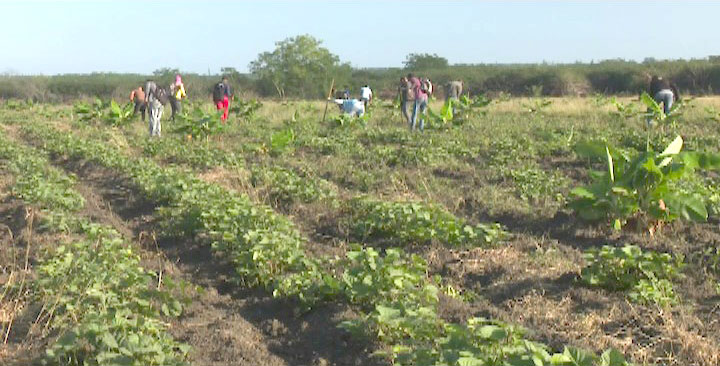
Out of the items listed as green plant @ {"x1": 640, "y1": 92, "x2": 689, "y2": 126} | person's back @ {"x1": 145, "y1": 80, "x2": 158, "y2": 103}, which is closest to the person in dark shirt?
green plant @ {"x1": 640, "y1": 92, "x2": 689, "y2": 126}

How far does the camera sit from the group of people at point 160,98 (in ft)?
58.0

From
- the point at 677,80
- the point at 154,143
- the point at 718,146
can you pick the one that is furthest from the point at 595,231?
the point at 677,80

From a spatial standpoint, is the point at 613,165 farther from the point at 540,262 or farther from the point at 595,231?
the point at 540,262

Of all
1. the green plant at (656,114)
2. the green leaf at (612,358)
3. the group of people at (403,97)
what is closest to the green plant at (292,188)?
the green leaf at (612,358)

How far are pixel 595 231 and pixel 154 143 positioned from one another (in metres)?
9.79

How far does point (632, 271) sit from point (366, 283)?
213cm

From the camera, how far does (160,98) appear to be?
17672 millimetres

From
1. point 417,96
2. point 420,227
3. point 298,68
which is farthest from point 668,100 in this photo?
point 298,68

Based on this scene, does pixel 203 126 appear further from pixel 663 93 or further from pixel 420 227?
pixel 420 227

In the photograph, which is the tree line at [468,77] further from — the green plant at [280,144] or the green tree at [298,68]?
the green plant at [280,144]

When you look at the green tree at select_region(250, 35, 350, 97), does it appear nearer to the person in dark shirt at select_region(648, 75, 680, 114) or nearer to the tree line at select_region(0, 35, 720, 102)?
the tree line at select_region(0, 35, 720, 102)

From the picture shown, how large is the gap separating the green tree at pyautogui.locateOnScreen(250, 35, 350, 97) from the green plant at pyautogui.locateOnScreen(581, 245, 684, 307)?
43.6 m

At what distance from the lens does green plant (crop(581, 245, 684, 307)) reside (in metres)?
5.68

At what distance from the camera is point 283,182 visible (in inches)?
399
